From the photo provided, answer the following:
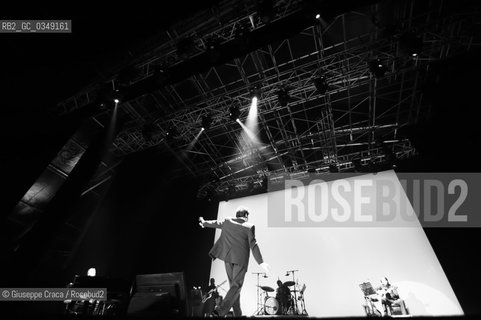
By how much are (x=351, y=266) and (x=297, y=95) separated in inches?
202

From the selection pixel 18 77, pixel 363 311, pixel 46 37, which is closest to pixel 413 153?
pixel 363 311

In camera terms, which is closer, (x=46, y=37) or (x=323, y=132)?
(x=46, y=37)

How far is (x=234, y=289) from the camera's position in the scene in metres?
3.63

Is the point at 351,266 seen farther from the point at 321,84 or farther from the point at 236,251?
the point at 321,84

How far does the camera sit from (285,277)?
7.77 m

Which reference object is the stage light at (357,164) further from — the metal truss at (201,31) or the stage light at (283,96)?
the metal truss at (201,31)

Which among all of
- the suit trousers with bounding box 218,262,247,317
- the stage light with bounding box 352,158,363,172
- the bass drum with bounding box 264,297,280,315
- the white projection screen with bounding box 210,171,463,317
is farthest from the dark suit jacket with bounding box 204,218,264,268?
the stage light with bounding box 352,158,363,172

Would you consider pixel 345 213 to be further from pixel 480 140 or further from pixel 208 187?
pixel 208 187

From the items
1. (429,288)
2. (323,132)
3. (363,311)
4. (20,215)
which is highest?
(323,132)

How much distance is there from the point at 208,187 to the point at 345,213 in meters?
5.24

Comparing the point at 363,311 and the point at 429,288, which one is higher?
the point at 429,288

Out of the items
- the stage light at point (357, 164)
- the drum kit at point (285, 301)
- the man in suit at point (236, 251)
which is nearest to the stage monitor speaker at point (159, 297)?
the man in suit at point (236, 251)

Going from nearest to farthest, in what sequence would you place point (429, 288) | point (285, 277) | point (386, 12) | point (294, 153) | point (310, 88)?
point (386, 12) → point (429, 288) → point (310, 88) → point (285, 277) → point (294, 153)

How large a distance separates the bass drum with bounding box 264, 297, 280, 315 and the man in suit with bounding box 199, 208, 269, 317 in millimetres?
3385
